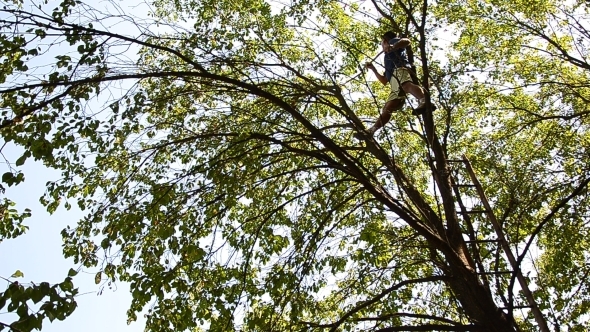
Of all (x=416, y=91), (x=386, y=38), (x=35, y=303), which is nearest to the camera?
(x=35, y=303)

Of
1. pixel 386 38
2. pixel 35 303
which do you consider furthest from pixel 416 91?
pixel 35 303

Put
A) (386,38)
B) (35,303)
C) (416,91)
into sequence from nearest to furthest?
(35,303)
(416,91)
(386,38)

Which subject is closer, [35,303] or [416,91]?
[35,303]

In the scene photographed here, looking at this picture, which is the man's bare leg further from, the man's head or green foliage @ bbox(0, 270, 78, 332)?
green foliage @ bbox(0, 270, 78, 332)

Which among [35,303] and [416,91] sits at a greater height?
Answer: [416,91]

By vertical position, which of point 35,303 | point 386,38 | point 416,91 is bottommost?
point 35,303

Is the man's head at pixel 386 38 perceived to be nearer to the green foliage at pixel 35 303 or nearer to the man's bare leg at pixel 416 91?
the man's bare leg at pixel 416 91

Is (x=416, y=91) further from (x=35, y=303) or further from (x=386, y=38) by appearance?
(x=35, y=303)

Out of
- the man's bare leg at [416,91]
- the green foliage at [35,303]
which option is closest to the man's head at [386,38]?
the man's bare leg at [416,91]

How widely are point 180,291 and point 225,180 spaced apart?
1232mm

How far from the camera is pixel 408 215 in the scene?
476 centimetres

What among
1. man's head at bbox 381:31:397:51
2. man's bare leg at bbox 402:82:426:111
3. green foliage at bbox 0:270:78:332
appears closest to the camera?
green foliage at bbox 0:270:78:332

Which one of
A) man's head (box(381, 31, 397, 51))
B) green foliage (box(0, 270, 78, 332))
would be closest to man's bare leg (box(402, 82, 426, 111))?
man's head (box(381, 31, 397, 51))

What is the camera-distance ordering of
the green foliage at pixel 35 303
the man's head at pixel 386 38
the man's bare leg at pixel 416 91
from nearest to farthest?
the green foliage at pixel 35 303
the man's bare leg at pixel 416 91
the man's head at pixel 386 38
